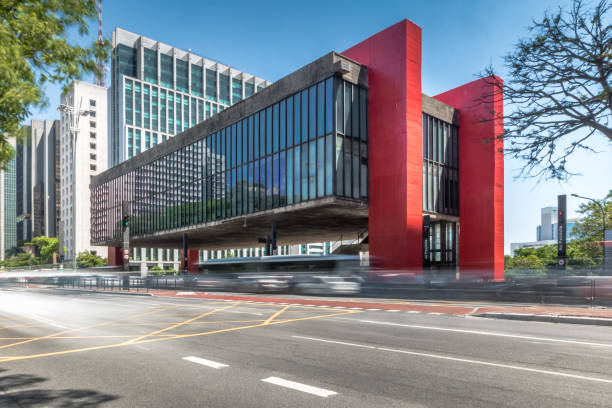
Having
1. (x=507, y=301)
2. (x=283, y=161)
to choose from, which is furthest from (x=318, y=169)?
(x=507, y=301)

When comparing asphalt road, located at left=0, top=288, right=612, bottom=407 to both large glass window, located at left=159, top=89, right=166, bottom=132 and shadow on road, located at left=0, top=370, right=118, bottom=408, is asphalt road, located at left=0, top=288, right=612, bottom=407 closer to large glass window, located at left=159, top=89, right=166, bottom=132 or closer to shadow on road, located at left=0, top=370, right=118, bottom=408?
shadow on road, located at left=0, top=370, right=118, bottom=408

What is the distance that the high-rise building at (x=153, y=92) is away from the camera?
115250mm

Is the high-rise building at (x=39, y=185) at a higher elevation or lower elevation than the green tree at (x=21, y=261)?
higher

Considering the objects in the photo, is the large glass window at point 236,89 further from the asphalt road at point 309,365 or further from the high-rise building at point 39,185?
the asphalt road at point 309,365

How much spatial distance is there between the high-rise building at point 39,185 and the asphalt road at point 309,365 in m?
145

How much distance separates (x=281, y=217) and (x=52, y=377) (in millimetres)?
35011

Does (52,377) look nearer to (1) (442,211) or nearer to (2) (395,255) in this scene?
(2) (395,255)

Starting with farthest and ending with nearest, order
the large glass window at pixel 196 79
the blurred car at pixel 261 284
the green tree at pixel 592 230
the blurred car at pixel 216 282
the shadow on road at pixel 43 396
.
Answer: the large glass window at pixel 196 79
the green tree at pixel 592 230
the blurred car at pixel 216 282
the blurred car at pixel 261 284
the shadow on road at pixel 43 396

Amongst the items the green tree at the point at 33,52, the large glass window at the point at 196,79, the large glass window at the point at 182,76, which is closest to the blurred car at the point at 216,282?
the green tree at the point at 33,52

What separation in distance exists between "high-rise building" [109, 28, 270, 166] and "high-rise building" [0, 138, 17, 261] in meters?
90.2

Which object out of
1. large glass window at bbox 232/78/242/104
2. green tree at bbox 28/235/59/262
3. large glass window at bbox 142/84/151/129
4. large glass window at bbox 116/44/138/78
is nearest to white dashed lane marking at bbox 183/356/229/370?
large glass window at bbox 142/84/151/129

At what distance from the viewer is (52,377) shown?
670cm

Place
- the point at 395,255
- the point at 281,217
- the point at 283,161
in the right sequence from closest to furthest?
1. the point at 395,255
2. the point at 283,161
3. the point at 281,217

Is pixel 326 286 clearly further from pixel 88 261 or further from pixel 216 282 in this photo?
pixel 88 261
